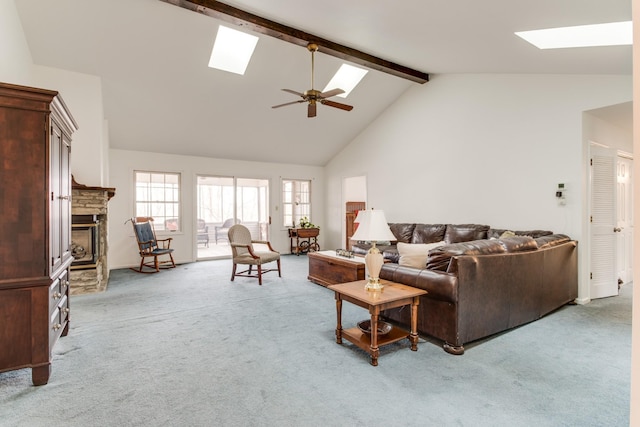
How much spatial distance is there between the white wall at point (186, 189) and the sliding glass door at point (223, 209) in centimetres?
44

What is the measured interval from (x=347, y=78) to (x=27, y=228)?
5.22 meters

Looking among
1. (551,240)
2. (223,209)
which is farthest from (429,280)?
(223,209)

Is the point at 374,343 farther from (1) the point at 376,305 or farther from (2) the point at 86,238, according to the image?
(2) the point at 86,238

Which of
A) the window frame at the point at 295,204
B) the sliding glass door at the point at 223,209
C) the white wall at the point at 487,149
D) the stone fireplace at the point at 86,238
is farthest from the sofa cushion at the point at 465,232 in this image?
the stone fireplace at the point at 86,238

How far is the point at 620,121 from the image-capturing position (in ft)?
13.9

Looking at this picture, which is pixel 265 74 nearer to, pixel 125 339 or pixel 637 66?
pixel 125 339

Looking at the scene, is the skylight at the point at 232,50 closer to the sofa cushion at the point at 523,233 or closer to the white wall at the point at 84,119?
the white wall at the point at 84,119

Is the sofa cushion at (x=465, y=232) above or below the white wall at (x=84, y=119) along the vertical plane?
below

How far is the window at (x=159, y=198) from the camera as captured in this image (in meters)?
6.60

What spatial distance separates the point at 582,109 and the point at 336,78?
3.71 meters

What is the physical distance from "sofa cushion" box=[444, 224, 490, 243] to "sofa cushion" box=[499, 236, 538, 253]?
158 cm

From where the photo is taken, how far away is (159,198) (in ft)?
22.3

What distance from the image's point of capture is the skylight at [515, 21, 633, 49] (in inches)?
109

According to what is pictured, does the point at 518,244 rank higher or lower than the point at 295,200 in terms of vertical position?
lower
